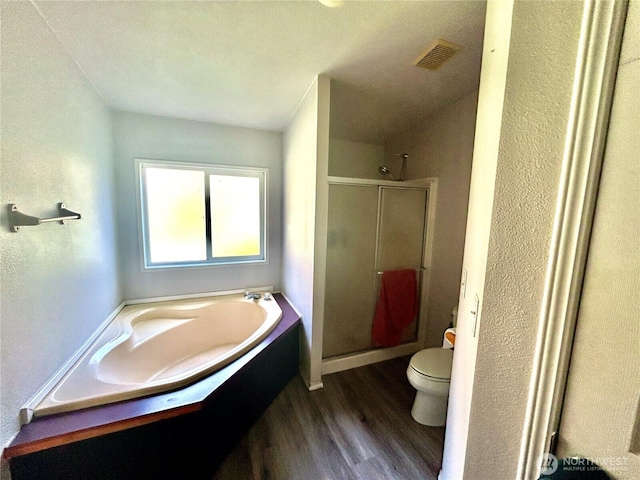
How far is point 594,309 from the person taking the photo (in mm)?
512

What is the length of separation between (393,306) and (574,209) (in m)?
1.80

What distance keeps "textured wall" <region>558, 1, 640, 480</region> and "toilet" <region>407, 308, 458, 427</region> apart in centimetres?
106

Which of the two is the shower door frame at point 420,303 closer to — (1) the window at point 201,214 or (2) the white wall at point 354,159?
(2) the white wall at point 354,159

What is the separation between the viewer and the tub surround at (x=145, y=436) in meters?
0.94

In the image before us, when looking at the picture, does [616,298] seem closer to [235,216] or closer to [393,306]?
[393,306]

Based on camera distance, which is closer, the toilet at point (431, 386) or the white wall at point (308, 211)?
the toilet at point (431, 386)

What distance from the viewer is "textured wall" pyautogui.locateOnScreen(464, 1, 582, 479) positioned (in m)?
0.54

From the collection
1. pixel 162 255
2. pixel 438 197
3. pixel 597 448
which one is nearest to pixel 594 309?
pixel 597 448

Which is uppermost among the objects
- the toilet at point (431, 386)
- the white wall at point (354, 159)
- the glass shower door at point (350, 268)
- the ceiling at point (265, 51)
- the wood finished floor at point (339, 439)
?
the ceiling at point (265, 51)

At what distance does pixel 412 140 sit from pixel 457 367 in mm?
2149

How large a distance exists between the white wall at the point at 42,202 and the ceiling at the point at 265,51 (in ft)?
0.63

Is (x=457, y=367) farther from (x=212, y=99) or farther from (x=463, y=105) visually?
(x=212, y=99)

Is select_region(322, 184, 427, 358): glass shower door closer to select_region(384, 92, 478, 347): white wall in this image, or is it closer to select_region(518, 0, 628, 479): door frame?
select_region(384, 92, 478, 347): white wall

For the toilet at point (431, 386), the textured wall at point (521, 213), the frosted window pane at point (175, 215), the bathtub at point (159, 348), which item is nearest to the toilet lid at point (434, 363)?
the toilet at point (431, 386)
